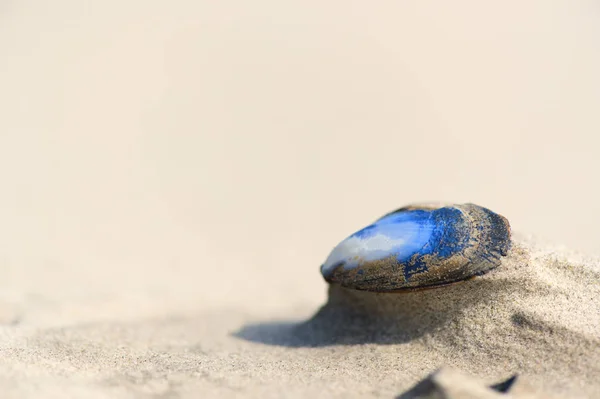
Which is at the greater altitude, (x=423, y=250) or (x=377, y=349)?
(x=423, y=250)

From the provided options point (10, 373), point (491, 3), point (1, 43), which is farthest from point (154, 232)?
point (491, 3)

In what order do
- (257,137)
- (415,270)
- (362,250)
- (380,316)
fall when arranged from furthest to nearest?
(257,137)
(380,316)
(362,250)
(415,270)

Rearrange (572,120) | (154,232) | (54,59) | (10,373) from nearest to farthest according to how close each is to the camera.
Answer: (10,373) < (154,232) < (572,120) < (54,59)

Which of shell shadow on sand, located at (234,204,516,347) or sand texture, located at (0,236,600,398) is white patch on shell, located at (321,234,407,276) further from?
sand texture, located at (0,236,600,398)

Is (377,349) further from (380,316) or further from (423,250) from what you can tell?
(423,250)

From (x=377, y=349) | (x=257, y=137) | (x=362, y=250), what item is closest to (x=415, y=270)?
(x=362, y=250)

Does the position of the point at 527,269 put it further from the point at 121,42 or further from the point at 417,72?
the point at 121,42

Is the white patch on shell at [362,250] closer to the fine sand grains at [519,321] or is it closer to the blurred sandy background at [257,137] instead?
the fine sand grains at [519,321]
